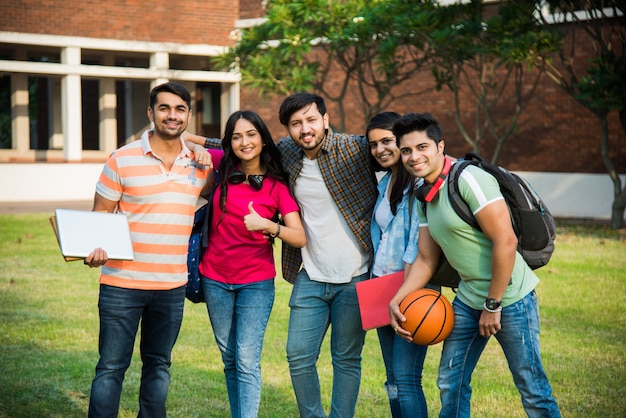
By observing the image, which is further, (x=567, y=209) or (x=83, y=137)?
(x=83, y=137)

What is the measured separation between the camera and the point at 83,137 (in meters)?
30.7

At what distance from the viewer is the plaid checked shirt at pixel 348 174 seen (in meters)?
4.82

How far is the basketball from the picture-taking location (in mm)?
4230

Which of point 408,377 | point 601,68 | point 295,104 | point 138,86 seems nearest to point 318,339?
point 408,377

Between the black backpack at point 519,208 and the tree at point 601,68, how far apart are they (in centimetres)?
1171

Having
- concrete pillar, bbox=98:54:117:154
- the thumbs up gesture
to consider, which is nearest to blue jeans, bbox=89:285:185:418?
the thumbs up gesture

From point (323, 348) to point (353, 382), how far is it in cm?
285

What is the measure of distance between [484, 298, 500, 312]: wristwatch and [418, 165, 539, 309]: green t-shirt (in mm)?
95

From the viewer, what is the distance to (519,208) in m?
4.07

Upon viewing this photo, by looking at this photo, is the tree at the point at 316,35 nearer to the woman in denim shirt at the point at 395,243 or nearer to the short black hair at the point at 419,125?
the woman in denim shirt at the point at 395,243

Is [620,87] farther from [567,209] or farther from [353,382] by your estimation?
[353,382]

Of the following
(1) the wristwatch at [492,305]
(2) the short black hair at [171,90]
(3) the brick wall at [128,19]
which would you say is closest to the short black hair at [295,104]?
(2) the short black hair at [171,90]

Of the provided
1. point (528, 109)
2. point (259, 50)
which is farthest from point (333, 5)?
point (528, 109)

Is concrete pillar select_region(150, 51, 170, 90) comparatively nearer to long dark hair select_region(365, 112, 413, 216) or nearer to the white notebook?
long dark hair select_region(365, 112, 413, 216)
